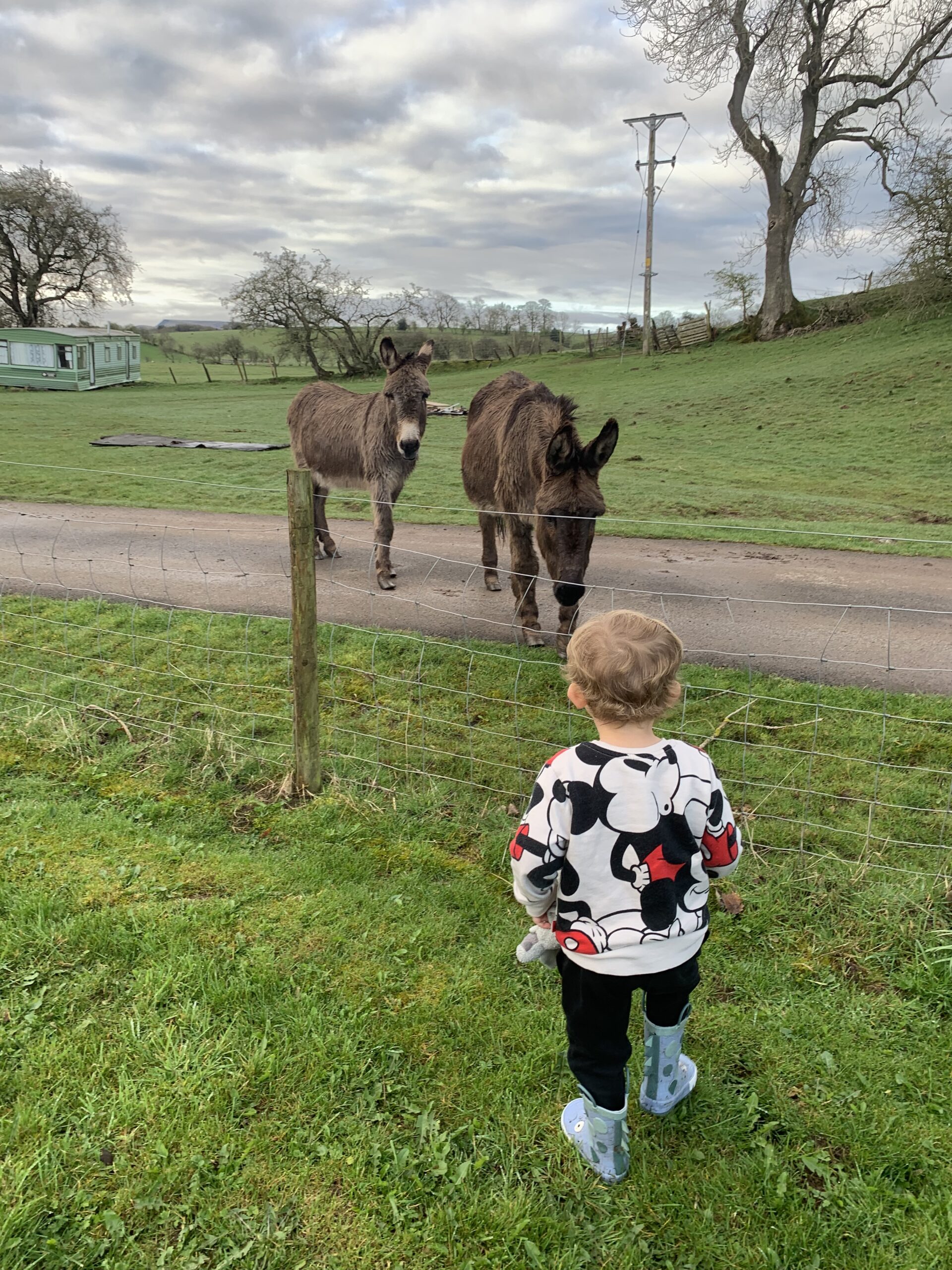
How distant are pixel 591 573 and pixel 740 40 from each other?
37.0 meters

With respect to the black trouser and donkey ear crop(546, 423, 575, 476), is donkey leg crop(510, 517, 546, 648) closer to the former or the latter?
donkey ear crop(546, 423, 575, 476)

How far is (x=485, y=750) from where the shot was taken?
4.82m

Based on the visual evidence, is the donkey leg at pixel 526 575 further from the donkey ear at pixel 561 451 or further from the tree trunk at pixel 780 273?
the tree trunk at pixel 780 273

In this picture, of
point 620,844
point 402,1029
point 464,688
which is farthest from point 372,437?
point 620,844

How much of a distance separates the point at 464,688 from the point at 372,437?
4061 millimetres

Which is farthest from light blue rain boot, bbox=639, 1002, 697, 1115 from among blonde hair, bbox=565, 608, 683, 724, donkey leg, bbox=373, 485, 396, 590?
donkey leg, bbox=373, 485, 396, 590

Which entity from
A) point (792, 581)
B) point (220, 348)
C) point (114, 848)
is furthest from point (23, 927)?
point (220, 348)

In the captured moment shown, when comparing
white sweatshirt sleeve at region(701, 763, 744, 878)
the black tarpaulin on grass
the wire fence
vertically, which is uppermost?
the black tarpaulin on grass

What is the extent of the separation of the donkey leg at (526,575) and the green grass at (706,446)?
52.1 inches

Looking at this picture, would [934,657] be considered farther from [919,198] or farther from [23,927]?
[919,198]

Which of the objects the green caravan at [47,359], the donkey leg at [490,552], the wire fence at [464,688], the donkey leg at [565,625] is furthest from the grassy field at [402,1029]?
the green caravan at [47,359]

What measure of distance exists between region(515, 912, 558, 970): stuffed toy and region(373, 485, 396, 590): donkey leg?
18.8ft

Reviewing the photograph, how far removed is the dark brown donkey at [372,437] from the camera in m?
7.91

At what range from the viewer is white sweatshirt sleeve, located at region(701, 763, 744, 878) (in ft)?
6.84
